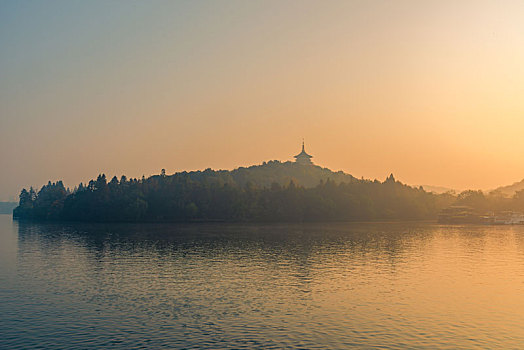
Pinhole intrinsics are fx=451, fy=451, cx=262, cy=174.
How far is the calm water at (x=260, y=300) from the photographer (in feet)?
122

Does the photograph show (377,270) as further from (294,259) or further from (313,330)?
(313,330)

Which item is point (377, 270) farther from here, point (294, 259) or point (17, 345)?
point (17, 345)

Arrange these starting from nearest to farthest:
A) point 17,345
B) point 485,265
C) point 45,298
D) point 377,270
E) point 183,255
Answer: point 17,345 → point 45,298 → point 377,270 → point 485,265 → point 183,255

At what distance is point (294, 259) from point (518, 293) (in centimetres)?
3989

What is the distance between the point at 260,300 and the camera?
166 ft

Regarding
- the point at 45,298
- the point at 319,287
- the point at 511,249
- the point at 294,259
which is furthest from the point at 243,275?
the point at 511,249

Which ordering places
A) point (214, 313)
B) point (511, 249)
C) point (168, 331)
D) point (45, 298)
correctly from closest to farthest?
1. point (168, 331)
2. point (214, 313)
3. point (45, 298)
4. point (511, 249)

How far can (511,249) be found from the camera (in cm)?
11088

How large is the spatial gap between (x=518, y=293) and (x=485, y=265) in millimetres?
26213

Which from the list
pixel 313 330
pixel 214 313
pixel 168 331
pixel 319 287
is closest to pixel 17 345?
pixel 168 331

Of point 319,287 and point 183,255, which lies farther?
point 183,255

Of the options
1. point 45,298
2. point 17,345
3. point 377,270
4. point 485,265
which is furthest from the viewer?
point 485,265

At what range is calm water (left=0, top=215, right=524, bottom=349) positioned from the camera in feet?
122

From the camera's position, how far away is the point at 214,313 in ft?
146
